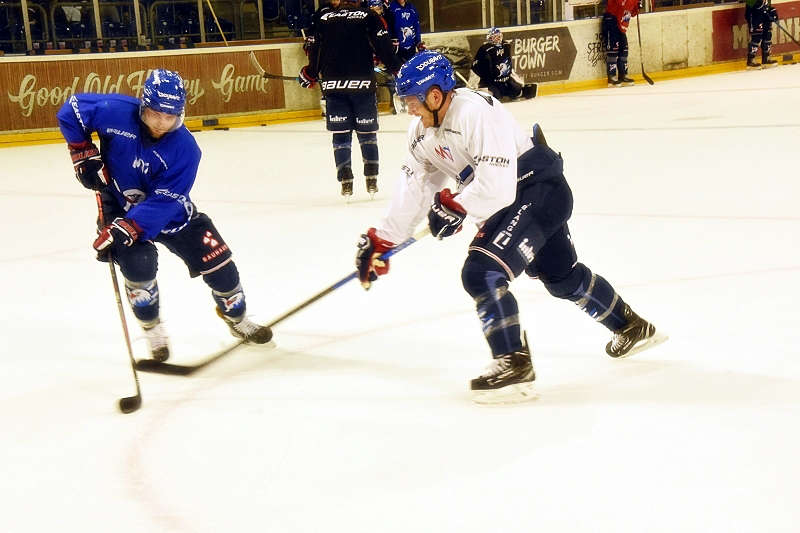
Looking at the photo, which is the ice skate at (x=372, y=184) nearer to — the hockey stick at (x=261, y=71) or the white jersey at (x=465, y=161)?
the white jersey at (x=465, y=161)

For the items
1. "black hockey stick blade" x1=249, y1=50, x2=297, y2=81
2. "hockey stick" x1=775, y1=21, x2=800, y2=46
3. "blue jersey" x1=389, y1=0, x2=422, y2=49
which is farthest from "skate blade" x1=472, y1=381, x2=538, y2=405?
"hockey stick" x1=775, y1=21, x2=800, y2=46

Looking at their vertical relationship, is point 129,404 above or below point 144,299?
below

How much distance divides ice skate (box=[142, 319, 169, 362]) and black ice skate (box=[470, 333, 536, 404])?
41.5 inches

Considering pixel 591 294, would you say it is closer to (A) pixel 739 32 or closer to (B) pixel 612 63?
(B) pixel 612 63

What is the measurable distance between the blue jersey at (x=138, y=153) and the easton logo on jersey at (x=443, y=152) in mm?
777

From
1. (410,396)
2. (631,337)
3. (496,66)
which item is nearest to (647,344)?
(631,337)

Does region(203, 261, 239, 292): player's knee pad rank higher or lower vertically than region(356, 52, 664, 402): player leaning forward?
lower

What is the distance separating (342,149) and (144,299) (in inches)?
118

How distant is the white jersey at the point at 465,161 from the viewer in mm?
2494

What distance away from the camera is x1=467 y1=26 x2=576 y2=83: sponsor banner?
40.3ft

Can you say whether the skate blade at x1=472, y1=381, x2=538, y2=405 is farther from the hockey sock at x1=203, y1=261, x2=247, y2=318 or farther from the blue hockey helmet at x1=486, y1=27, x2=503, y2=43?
the blue hockey helmet at x1=486, y1=27, x2=503, y2=43

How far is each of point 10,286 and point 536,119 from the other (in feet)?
21.4

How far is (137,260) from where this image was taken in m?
2.97

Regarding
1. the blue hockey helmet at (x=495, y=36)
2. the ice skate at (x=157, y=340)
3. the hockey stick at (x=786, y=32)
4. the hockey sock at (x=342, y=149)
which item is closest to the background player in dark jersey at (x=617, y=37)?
the blue hockey helmet at (x=495, y=36)
